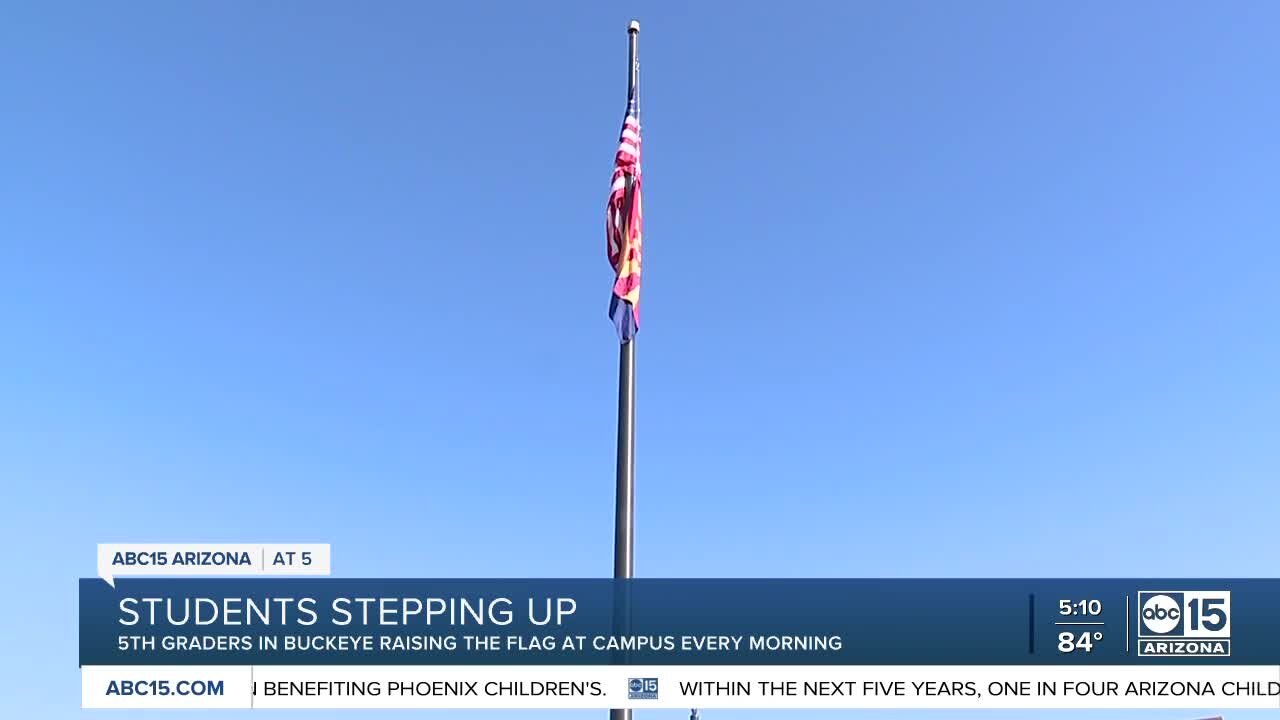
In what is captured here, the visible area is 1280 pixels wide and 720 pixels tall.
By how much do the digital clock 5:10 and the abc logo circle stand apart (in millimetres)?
786

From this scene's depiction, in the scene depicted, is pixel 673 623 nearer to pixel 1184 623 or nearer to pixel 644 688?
pixel 644 688

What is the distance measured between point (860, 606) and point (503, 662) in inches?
221

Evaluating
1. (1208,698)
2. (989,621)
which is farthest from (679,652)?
(1208,698)

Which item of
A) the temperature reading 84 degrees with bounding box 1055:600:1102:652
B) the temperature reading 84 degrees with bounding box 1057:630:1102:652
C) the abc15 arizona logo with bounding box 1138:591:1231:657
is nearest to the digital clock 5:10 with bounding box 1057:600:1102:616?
the temperature reading 84 degrees with bounding box 1055:600:1102:652

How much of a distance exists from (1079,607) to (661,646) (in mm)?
6926

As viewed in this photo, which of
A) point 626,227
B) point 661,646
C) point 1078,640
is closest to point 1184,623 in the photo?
point 1078,640

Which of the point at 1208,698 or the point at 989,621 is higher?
the point at 989,621

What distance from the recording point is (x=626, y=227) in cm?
1463

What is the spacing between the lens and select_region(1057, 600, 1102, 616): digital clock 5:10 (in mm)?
17734

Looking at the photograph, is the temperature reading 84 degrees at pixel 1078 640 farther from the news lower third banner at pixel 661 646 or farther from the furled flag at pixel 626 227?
the furled flag at pixel 626 227

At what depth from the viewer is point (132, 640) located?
17.1 metres

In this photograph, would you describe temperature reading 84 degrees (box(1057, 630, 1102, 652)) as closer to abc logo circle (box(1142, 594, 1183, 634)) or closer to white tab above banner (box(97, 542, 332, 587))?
abc logo circle (box(1142, 594, 1183, 634))

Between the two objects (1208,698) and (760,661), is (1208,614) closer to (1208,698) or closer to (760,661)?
(1208,698)

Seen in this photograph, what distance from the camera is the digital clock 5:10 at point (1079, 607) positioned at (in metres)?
17.7
